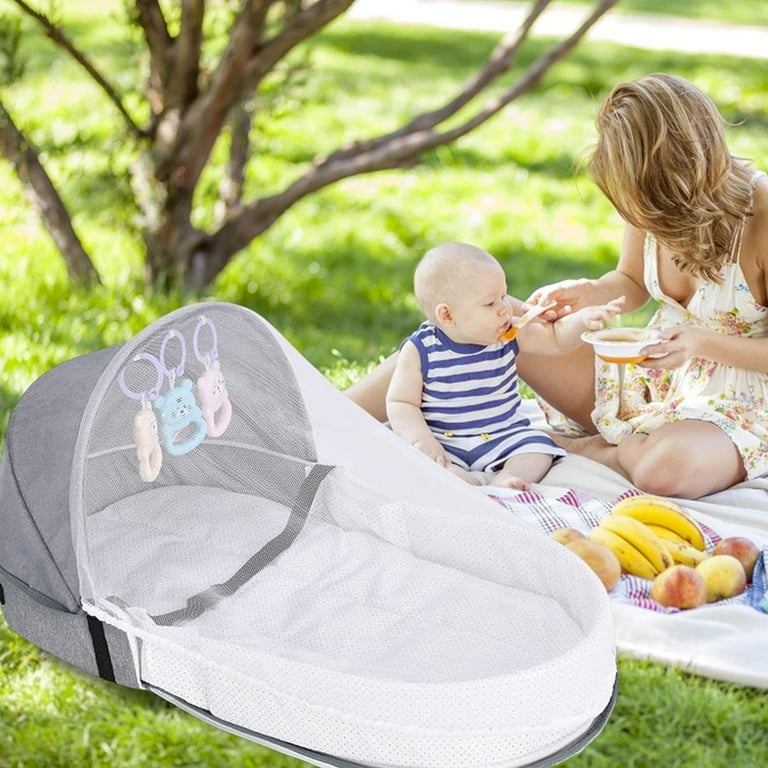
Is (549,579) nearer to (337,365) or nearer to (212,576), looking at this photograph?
(212,576)

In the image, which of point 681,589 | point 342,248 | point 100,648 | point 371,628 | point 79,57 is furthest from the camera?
point 342,248

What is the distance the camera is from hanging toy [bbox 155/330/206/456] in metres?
2.28

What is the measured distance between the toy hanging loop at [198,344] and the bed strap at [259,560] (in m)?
0.31

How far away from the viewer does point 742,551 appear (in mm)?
2357

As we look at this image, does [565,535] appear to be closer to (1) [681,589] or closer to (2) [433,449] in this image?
(1) [681,589]

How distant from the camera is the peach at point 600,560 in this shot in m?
2.29

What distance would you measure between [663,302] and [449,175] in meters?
3.13

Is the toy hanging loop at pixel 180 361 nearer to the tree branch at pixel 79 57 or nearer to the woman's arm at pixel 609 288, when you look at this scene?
the woman's arm at pixel 609 288

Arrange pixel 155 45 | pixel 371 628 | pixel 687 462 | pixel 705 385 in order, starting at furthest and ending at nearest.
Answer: pixel 155 45 → pixel 705 385 → pixel 687 462 → pixel 371 628

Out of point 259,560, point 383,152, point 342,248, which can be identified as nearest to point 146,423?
point 259,560

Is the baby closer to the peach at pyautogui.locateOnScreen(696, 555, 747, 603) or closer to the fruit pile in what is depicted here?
the fruit pile

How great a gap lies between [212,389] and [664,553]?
888 mm

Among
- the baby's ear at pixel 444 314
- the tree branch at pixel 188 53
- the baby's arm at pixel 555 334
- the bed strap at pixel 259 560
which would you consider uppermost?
the tree branch at pixel 188 53

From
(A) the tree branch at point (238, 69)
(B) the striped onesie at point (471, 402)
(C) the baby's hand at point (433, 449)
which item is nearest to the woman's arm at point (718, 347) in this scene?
(B) the striped onesie at point (471, 402)
